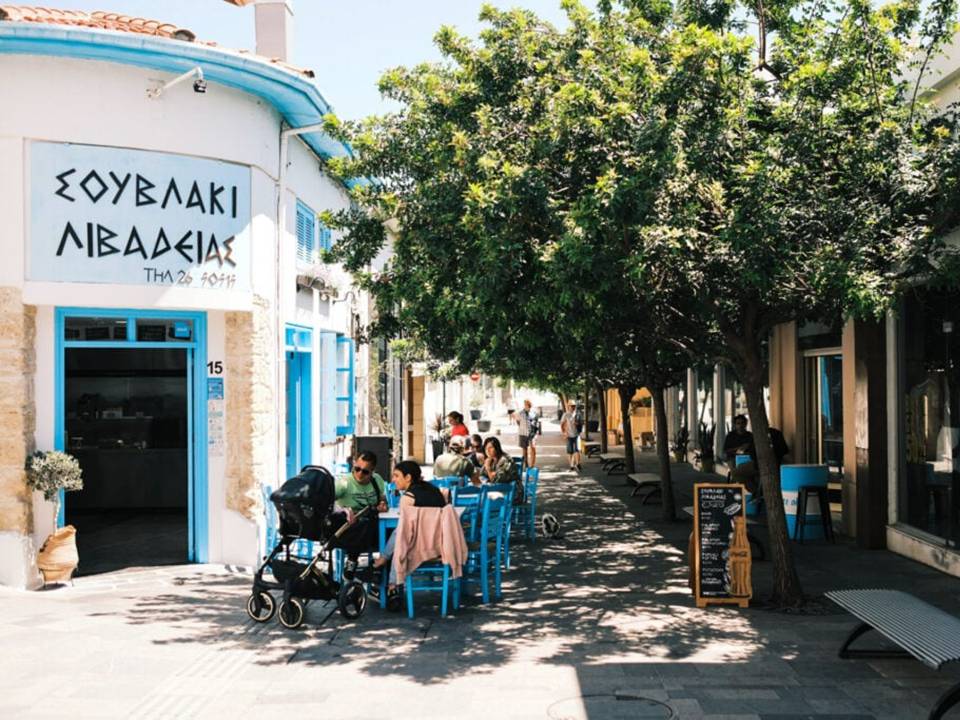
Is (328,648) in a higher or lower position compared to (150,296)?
lower

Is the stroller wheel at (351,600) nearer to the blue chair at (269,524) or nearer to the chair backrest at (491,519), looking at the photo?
the chair backrest at (491,519)

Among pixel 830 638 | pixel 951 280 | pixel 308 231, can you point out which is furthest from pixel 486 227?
pixel 308 231

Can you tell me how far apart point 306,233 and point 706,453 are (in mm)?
13254

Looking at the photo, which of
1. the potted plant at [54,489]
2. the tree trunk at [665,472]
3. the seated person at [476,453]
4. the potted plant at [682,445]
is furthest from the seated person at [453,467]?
the potted plant at [682,445]

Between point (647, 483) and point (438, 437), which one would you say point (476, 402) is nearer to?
point (438, 437)

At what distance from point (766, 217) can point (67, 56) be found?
24.2ft

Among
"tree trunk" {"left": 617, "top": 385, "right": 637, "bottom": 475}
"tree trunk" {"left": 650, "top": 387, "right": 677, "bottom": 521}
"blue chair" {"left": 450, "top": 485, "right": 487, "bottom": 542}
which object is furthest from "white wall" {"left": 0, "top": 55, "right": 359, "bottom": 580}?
Answer: "tree trunk" {"left": 617, "top": 385, "right": 637, "bottom": 475}

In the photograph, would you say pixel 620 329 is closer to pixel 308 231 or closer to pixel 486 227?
pixel 486 227

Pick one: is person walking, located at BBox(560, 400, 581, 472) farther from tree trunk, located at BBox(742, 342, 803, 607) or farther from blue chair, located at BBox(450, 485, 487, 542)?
tree trunk, located at BBox(742, 342, 803, 607)

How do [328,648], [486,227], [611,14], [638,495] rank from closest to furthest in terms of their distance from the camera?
[328,648], [486,227], [611,14], [638,495]

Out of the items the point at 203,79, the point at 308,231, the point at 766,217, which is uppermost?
the point at 203,79

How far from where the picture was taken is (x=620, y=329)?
38.1 ft

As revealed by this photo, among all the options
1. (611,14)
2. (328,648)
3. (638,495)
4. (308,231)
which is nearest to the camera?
(328,648)

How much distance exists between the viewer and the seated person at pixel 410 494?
9656 millimetres
